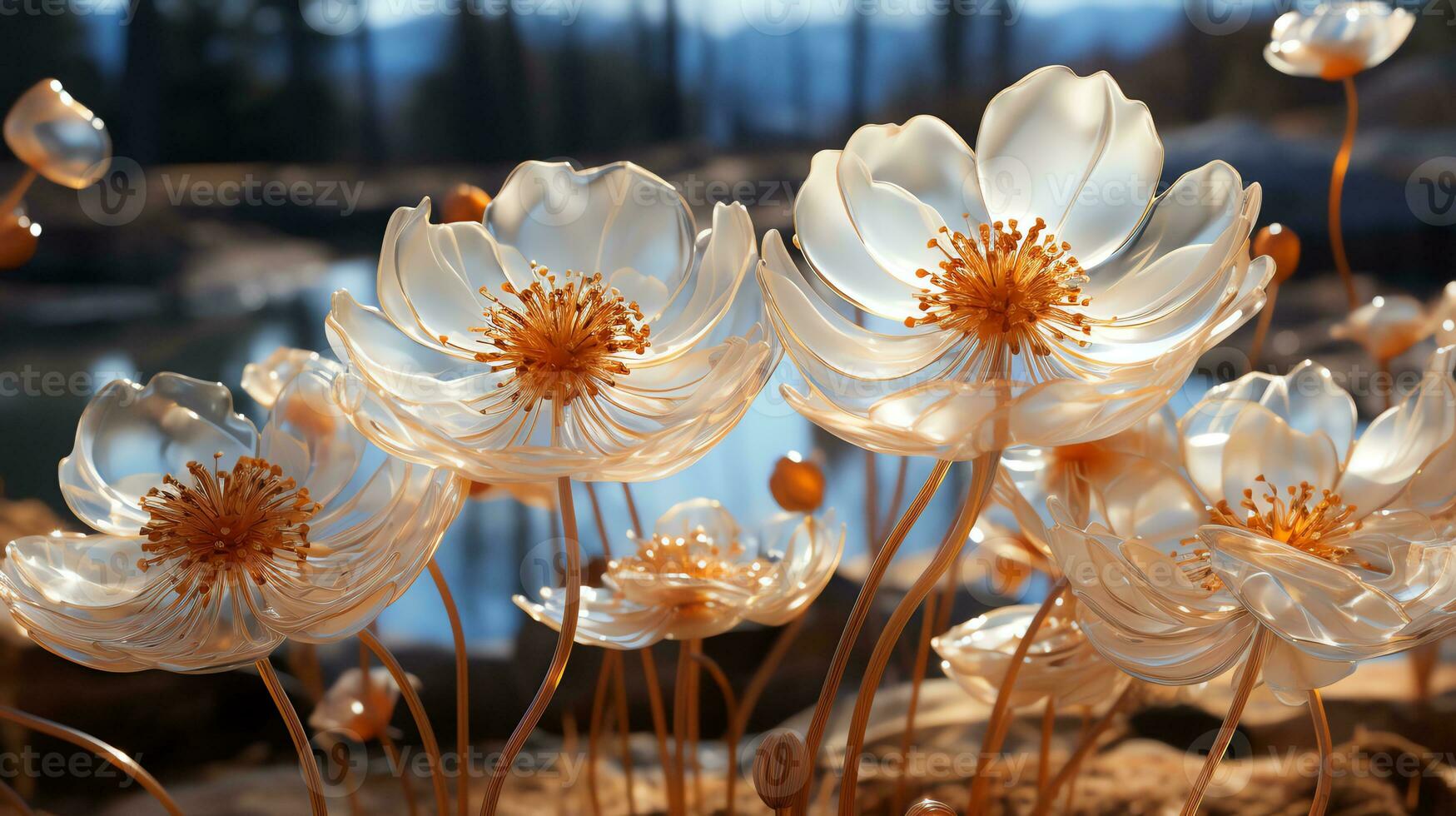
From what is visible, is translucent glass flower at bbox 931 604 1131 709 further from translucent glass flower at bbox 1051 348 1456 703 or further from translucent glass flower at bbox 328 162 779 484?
translucent glass flower at bbox 328 162 779 484

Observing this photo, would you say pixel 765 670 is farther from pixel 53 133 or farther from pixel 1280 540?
pixel 53 133

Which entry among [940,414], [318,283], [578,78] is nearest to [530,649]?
[318,283]

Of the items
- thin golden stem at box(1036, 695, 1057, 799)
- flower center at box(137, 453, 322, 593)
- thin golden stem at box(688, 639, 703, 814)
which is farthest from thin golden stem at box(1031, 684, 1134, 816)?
A: flower center at box(137, 453, 322, 593)

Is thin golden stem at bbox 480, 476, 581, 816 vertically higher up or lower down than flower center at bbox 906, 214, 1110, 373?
lower down

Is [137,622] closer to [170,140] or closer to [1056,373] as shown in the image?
[1056,373]

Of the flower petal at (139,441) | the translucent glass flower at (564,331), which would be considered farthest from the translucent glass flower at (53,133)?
the translucent glass flower at (564,331)

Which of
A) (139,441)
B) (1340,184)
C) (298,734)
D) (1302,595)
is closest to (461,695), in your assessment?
(298,734)

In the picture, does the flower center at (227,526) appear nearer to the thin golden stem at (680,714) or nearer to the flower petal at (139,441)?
the flower petal at (139,441)
